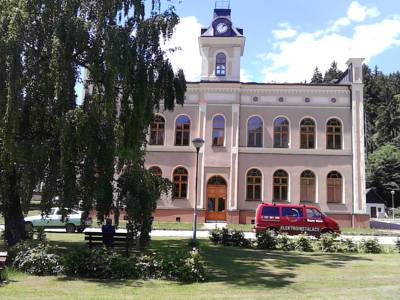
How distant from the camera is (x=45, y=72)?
1306 centimetres

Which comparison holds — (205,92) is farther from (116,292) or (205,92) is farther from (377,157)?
(377,157)

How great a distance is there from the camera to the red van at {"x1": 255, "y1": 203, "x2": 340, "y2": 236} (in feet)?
78.0

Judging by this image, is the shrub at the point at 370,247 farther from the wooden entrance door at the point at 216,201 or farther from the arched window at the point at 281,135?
the arched window at the point at 281,135

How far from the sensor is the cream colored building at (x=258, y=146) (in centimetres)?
3412

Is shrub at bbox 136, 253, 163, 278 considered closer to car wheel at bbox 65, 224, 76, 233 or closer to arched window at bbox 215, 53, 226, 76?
car wheel at bbox 65, 224, 76, 233

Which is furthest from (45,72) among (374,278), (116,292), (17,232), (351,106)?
(351,106)

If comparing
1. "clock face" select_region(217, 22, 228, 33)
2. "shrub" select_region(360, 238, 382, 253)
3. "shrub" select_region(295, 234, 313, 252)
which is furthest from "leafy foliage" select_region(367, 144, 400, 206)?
"shrub" select_region(295, 234, 313, 252)

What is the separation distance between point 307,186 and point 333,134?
4.43m

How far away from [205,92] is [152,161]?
6558mm

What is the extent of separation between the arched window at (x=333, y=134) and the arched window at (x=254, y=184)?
5.77m

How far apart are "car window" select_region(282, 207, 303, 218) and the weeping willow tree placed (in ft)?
36.9

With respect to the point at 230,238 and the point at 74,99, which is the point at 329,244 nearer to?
the point at 230,238

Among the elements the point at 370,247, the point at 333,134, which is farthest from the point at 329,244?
the point at 333,134

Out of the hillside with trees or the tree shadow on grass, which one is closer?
the tree shadow on grass
